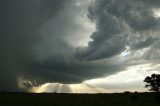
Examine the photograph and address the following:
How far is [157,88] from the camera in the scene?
7712 cm

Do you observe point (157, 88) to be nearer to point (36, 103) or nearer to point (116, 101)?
point (116, 101)

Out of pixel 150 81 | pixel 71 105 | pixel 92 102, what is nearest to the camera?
pixel 71 105

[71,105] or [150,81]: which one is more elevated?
[150,81]

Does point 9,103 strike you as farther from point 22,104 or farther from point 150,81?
point 150,81

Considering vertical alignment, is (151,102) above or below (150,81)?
below

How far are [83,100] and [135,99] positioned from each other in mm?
11698

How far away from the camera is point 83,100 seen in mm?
72000

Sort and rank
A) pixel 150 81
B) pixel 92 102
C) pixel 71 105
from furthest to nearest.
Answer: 1. pixel 150 81
2. pixel 92 102
3. pixel 71 105

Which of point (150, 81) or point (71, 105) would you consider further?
point (150, 81)

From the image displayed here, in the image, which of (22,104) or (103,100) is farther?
(103,100)

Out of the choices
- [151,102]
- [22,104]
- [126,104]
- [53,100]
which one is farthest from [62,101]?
[151,102]

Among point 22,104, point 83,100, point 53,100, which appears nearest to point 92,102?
point 83,100

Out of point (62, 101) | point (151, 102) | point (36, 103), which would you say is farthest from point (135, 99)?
point (36, 103)

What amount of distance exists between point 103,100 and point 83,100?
175 inches
